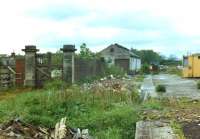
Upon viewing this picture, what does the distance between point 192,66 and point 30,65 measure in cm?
2977

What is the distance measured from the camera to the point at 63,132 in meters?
9.98

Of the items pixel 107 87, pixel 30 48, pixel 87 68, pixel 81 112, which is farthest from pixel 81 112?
pixel 87 68

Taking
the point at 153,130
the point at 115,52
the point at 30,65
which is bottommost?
the point at 153,130

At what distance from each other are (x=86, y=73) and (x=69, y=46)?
7378 mm

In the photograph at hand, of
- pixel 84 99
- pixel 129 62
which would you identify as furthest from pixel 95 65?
pixel 129 62

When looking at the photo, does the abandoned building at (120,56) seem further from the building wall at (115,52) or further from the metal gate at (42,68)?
the metal gate at (42,68)

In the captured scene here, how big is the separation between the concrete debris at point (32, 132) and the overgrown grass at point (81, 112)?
41.2 inches

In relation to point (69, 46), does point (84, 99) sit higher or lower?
lower

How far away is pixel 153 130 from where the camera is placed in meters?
11.0

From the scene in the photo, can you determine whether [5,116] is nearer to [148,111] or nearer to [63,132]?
[63,132]

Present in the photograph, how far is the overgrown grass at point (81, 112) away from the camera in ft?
38.5

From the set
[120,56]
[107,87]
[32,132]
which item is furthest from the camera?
[120,56]

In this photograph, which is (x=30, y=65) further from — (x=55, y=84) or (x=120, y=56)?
(x=120, y=56)

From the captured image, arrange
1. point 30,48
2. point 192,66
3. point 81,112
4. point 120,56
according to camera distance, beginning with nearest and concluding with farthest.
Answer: point 81,112, point 30,48, point 192,66, point 120,56
